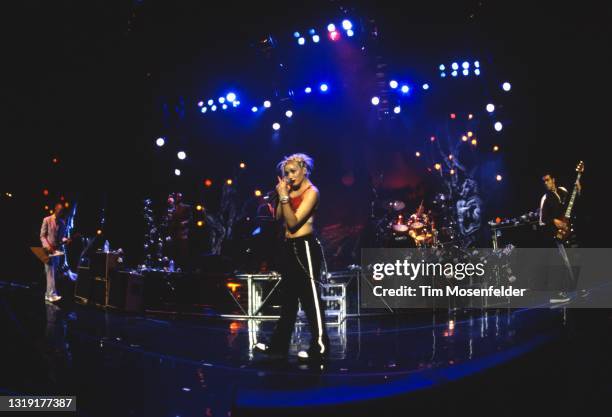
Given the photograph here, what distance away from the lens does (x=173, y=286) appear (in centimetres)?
873

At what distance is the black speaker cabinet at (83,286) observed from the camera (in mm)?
8742

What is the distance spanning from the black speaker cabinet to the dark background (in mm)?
2859

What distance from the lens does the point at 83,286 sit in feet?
29.8

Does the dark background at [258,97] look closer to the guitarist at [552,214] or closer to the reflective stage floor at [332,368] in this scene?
the guitarist at [552,214]

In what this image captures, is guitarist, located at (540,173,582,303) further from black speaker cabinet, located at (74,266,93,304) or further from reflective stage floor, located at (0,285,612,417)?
black speaker cabinet, located at (74,266,93,304)


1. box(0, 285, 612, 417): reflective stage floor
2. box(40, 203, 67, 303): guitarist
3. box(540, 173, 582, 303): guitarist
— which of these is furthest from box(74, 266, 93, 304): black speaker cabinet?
box(540, 173, 582, 303): guitarist

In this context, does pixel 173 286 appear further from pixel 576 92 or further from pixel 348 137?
pixel 576 92

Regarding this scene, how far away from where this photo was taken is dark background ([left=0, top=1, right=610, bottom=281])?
8.88 meters

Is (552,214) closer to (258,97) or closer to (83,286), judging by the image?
(258,97)

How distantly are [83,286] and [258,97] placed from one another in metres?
6.43

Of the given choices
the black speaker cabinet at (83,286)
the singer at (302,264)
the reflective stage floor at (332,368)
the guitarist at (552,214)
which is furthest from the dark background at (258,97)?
the singer at (302,264)

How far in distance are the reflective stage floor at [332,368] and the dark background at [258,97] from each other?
18.3ft

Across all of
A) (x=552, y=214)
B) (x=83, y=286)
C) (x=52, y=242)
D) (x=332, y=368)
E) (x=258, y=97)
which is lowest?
(x=332, y=368)

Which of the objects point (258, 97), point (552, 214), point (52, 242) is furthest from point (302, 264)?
point (258, 97)
